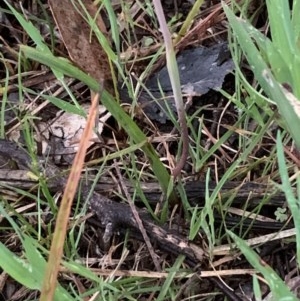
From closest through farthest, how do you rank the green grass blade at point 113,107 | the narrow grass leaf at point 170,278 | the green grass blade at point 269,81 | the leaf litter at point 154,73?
the green grass blade at point 269,81 < the green grass blade at point 113,107 < the narrow grass leaf at point 170,278 < the leaf litter at point 154,73

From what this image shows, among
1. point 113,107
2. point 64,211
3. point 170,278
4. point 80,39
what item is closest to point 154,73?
point 80,39

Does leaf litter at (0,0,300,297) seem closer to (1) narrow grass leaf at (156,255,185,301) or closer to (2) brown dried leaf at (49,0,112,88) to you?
(2) brown dried leaf at (49,0,112,88)

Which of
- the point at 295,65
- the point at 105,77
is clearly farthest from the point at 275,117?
the point at 105,77

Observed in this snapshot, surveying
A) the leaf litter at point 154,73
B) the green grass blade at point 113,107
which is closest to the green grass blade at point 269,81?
the green grass blade at point 113,107

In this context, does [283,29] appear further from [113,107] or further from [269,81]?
[113,107]

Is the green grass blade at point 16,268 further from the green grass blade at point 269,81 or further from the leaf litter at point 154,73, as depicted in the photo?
the leaf litter at point 154,73

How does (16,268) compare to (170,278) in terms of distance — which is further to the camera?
(170,278)

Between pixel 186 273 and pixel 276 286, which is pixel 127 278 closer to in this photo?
pixel 186 273
